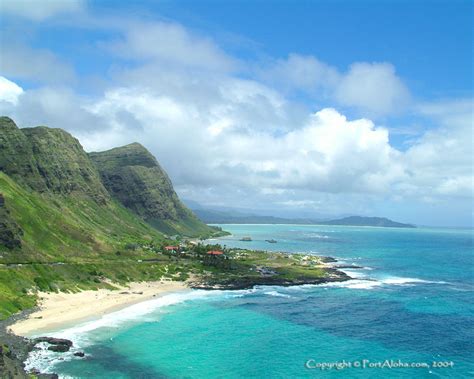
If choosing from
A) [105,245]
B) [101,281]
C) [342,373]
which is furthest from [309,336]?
[105,245]

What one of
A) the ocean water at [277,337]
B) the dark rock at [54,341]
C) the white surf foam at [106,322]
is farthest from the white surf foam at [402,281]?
the dark rock at [54,341]

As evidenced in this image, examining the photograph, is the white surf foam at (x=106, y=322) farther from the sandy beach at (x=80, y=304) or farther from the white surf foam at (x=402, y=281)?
the white surf foam at (x=402, y=281)

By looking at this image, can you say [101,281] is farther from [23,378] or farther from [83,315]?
[23,378]

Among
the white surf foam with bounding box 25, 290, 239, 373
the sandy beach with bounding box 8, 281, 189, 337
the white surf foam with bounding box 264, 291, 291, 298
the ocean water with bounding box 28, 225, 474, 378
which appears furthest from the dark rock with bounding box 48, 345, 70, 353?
the white surf foam with bounding box 264, 291, 291, 298

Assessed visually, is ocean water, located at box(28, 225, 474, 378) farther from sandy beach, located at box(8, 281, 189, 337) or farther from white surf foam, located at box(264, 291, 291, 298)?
sandy beach, located at box(8, 281, 189, 337)

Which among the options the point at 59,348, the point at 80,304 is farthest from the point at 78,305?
the point at 59,348

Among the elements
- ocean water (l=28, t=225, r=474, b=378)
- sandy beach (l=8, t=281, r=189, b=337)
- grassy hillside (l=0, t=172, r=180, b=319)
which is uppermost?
grassy hillside (l=0, t=172, r=180, b=319)

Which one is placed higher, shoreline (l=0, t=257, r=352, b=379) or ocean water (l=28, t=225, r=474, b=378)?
shoreline (l=0, t=257, r=352, b=379)
